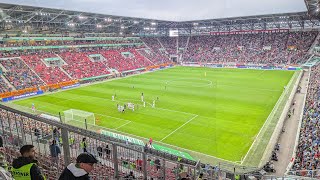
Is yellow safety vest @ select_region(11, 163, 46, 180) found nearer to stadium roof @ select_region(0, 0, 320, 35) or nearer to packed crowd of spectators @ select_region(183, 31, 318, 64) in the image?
stadium roof @ select_region(0, 0, 320, 35)

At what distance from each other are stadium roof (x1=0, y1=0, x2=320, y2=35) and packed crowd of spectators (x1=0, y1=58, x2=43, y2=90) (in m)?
6.96

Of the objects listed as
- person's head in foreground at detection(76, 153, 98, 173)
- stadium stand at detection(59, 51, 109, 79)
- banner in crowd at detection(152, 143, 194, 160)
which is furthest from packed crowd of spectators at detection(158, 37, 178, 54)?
person's head in foreground at detection(76, 153, 98, 173)

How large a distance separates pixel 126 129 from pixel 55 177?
1737 cm

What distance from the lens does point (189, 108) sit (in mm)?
29719

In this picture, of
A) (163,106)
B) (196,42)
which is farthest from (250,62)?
(163,106)

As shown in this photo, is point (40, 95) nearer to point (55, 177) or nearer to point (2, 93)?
point (2, 93)

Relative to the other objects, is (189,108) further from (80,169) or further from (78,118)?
(80,169)

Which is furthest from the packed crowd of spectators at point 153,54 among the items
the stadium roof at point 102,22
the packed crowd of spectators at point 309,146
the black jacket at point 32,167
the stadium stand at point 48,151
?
the black jacket at point 32,167

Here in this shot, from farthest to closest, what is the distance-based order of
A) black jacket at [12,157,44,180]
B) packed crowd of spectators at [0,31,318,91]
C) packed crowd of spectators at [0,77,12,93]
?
packed crowd of spectators at [0,31,318,91], packed crowd of spectators at [0,77,12,93], black jacket at [12,157,44,180]

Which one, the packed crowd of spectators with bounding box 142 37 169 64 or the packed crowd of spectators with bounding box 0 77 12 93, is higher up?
the packed crowd of spectators with bounding box 142 37 169 64

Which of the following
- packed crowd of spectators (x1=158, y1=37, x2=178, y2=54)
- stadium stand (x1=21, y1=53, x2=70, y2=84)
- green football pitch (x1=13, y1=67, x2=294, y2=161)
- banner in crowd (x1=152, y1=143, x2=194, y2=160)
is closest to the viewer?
banner in crowd (x1=152, y1=143, x2=194, y2=160)

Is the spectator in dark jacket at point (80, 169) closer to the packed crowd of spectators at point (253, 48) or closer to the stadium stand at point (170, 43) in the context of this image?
the packed crowd of spectators at point (253, 48)

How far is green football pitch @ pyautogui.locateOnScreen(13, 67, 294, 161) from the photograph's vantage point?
2114cm

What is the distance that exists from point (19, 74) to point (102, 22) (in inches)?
979
